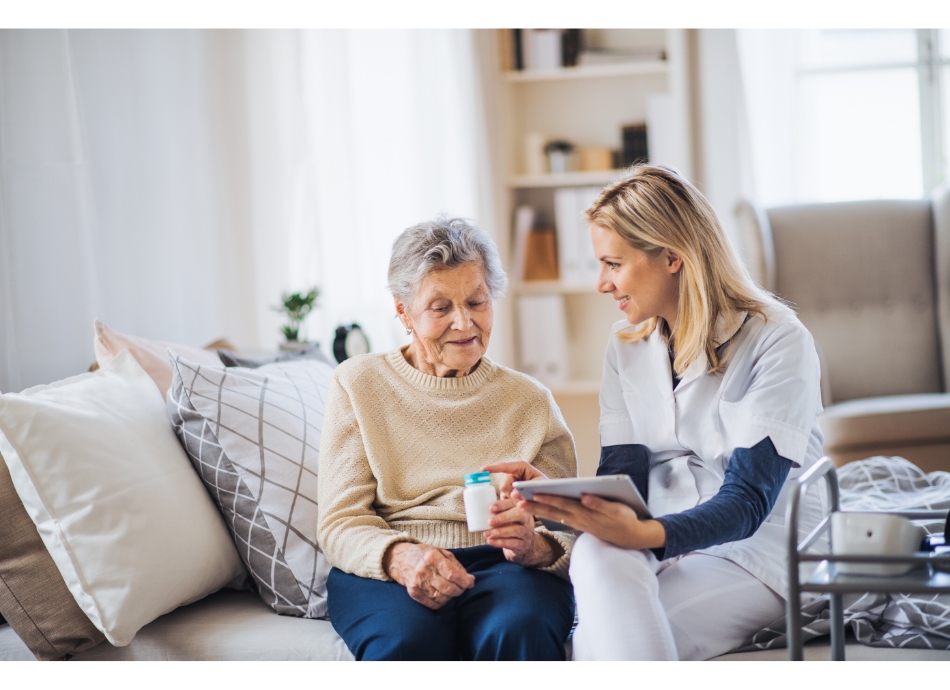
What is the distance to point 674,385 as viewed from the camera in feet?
5.09

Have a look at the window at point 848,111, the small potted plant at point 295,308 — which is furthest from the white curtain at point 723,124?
the small potted plant at point 295,308

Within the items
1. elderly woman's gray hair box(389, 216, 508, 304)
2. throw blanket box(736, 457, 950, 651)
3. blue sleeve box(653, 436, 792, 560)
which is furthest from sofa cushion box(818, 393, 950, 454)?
elderly woman's gray hair box(389, 216, 508, 304)

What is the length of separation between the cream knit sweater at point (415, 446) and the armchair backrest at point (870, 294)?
5.66 ft

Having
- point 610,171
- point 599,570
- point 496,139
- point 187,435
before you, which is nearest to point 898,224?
point 610,171

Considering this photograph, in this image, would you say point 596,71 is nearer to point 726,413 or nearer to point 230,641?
point 726,413

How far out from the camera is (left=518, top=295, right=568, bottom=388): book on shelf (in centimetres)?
354

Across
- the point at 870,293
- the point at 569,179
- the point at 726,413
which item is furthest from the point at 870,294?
the point at 726,413

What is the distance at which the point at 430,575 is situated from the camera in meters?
1.33

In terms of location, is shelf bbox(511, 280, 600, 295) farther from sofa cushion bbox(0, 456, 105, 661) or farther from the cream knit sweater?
sofa cushion bbox(0, 456, 105, 661)

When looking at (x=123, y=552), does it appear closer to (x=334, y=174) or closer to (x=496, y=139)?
(x=334, y=174)

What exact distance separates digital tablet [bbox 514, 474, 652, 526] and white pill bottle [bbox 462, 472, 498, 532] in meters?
0.08

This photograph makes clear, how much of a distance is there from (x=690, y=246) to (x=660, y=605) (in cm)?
58

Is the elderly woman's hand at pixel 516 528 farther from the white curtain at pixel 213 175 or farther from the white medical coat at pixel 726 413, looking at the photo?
the white curtain at pixel 213 175

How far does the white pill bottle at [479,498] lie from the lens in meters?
1.28
